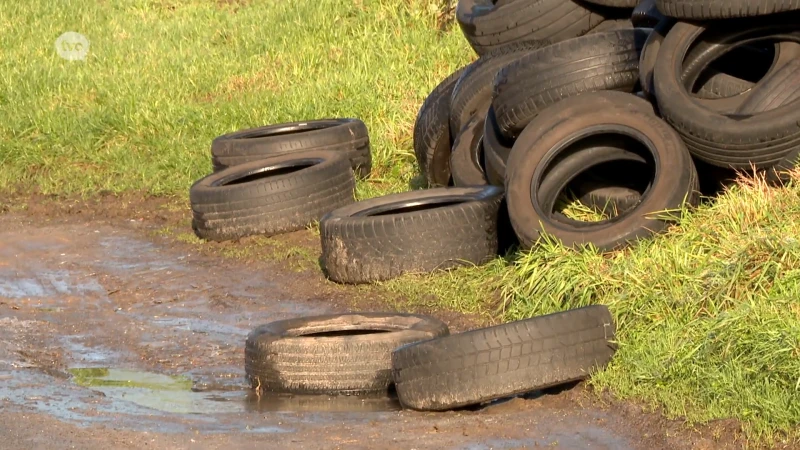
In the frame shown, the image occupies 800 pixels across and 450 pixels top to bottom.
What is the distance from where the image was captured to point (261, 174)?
10.4 meters

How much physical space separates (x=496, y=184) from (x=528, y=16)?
1.70m

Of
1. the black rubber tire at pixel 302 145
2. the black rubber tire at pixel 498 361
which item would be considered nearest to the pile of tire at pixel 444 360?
the black rubber tire at pixel 498 361

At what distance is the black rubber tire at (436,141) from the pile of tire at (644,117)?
1133 millimetres

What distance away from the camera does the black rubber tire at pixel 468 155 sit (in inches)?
346

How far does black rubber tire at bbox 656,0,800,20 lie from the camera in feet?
22.2

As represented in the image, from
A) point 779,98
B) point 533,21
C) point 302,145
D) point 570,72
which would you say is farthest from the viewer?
point 302,145

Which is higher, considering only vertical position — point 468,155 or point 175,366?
point 468,155

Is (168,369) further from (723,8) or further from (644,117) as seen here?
(723,8)

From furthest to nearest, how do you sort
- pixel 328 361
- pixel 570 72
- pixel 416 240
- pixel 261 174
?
pixel 261 174 → pixel 416 240 → pixel 570 72 → pixel 328 361

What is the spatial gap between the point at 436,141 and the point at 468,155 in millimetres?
590

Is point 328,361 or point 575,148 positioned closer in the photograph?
point 328,361

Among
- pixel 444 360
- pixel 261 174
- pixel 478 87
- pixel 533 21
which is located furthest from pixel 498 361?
pixel 261 174

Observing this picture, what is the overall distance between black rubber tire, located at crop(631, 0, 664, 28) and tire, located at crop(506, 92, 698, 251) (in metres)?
1.24

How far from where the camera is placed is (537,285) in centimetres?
677
